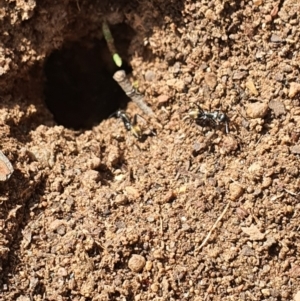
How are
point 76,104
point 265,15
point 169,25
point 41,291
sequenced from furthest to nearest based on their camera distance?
1. point 76,104
2. point 169,25
3. point 265,15
4. point 41,291

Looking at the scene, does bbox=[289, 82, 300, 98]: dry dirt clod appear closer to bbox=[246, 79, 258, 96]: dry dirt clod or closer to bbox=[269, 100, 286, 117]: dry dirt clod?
bbox=[269, 100, 286, 117]: dry dirt clod

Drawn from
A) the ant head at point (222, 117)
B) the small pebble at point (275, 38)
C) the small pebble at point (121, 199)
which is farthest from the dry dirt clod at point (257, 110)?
the small pebble at point (121, 199)

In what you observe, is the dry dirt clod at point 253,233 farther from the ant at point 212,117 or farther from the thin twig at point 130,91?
the thin twig at point 130,91

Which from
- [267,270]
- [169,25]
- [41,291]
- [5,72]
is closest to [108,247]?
[41,291]

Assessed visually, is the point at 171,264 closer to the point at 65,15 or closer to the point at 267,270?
the point at 267,270


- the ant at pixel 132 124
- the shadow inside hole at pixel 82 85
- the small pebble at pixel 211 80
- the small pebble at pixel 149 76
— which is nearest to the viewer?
the small pebble at pixel 211 80

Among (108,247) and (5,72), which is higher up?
(5,72)

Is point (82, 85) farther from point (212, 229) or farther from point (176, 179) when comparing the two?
point (212, 229)
